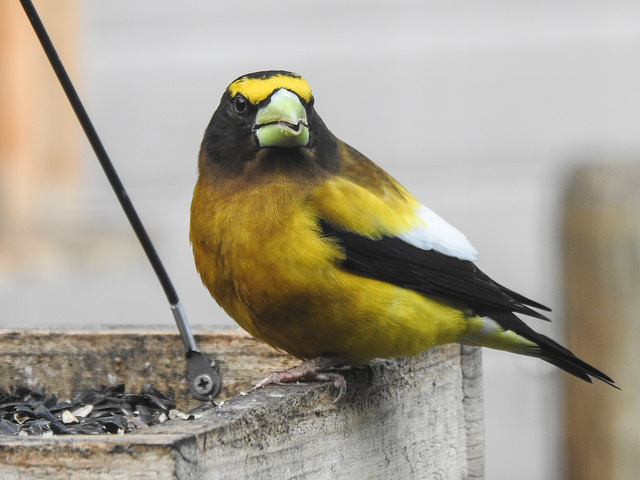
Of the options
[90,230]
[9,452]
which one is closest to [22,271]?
[90,230]

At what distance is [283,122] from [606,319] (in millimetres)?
1375

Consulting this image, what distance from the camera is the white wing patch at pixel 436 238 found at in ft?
10.6

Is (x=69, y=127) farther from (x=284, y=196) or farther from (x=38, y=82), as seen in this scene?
(x=284, y=196)

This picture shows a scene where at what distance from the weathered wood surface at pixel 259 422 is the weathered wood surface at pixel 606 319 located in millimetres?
493

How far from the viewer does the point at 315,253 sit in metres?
2.87

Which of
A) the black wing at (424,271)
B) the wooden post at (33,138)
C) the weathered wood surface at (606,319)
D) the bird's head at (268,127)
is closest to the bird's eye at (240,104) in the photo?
the bird's head at (268,127)

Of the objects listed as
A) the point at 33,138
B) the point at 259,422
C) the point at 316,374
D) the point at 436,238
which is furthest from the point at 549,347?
the point at 33,138

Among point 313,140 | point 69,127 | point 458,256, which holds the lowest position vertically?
point 458,256

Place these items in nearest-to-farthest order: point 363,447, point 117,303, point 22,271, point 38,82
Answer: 1. point 363,447
2. point 38,82
3. point 22,271
4. point 117,303

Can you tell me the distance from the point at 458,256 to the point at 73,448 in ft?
5.18

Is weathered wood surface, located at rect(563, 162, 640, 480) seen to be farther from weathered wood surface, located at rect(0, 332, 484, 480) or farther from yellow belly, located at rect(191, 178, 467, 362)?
yellow belly, located at rect(191, 178, 467, 362)

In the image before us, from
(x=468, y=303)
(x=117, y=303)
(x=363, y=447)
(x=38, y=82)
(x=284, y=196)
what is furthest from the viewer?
(x=117, y=303)

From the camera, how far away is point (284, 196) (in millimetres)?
2969

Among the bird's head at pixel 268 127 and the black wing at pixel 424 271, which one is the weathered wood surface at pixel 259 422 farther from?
the bird's head at pixel 268 127
